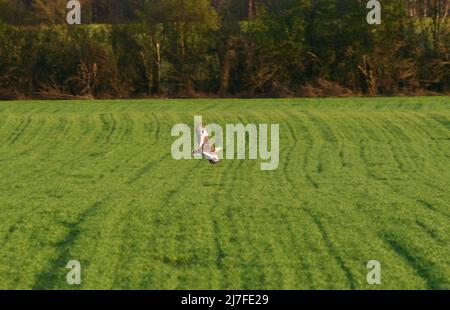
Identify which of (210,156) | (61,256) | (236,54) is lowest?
(61,256)

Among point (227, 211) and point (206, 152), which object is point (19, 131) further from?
point (227, 211)

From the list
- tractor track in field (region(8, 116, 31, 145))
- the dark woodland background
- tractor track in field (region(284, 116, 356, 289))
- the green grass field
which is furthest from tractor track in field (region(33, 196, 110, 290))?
the dark woodland background

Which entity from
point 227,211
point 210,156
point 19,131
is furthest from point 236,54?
point 227,211

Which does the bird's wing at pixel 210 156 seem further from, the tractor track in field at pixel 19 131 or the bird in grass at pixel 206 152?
the tractor track in field at pixel 19 131

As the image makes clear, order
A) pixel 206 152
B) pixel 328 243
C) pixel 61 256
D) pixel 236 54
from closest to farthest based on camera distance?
pixel 61 256, pixel 328 243, pixel 206 152, pixel 236 54

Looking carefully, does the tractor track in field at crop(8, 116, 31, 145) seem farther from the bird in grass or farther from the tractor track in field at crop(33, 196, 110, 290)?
the tractor track in field at crop(33, 196, 110, 290)

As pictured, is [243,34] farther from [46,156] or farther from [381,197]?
[381,197]

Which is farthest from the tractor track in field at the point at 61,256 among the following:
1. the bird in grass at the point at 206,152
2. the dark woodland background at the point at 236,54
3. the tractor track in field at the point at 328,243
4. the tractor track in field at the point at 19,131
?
the dark woodland background at the point at 236,54
